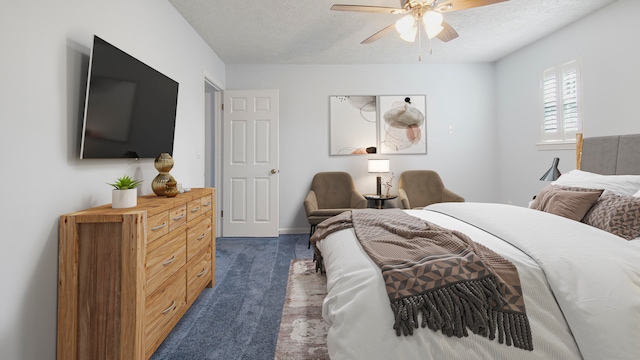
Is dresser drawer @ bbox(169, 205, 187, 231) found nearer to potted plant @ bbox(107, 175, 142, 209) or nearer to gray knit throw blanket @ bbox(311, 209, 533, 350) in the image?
potted plant @ bbox(107, 175, 142, 209)

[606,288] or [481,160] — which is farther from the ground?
[481,160]

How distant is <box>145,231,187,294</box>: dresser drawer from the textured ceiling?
223cm

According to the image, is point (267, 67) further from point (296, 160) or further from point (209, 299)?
point (209, 299)

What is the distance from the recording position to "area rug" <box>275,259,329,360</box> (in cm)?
167

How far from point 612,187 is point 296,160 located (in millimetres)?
3452

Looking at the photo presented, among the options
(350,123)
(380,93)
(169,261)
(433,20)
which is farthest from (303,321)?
(380,93)

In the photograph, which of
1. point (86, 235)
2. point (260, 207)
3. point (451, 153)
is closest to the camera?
point (86, 235)

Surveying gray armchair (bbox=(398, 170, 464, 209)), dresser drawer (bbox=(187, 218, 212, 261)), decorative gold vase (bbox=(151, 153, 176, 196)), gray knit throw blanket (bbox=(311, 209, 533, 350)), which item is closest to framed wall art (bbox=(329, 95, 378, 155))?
gray armchair (bbox=(398, 170, 464, 209))

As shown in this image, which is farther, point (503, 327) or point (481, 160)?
point (481, 160)

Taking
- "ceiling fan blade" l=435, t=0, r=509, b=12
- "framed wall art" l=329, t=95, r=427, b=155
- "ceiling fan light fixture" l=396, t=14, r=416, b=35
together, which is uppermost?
"ceiling fan blade" l=435, t=0, r=509, b=12

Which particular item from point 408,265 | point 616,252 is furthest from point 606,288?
point 408,265

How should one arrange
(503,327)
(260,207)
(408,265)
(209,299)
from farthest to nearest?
(260,207), (209,299), (408,265), (503,327)

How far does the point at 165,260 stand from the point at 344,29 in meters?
2.93

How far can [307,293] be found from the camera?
2414 mm
